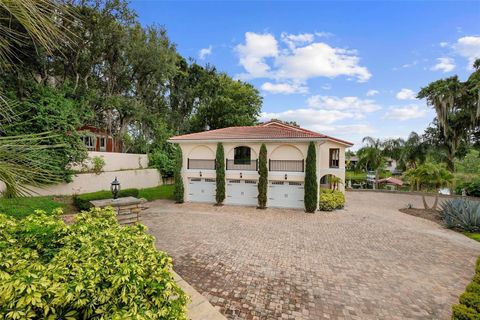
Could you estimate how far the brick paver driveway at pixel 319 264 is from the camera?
4.98 metres

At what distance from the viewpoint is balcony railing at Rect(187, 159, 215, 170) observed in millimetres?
16641

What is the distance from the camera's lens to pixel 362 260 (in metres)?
7.30

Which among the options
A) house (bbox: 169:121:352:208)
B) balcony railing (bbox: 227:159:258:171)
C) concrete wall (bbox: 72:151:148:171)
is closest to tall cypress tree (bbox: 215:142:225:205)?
house (bbox: 169:121:352:208)

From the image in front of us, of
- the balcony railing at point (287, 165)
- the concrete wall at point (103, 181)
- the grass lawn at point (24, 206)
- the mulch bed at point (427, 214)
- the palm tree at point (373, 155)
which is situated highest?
the palm tree at point (373, 155)

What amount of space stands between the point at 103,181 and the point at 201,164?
7.97 m

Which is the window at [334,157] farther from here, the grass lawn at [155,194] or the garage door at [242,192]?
the grass lawn at [155,194]

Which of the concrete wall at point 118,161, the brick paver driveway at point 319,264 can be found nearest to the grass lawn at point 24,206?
the concrete wall at point 118,161

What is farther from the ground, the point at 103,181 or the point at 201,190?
the point at 103,181

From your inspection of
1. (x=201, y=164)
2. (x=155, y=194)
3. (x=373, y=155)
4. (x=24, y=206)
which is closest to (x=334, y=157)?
(x=373, y=155)

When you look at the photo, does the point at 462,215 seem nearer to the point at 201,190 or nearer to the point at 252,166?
the point at 252,166

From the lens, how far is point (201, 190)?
16.9 m

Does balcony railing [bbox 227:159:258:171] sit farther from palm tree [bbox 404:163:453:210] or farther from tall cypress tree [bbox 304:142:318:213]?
palm tree [bbox 404:163:453:210]

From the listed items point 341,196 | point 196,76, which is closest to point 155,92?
point 196,76

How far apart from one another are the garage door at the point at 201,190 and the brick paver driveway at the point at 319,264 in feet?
14.3
